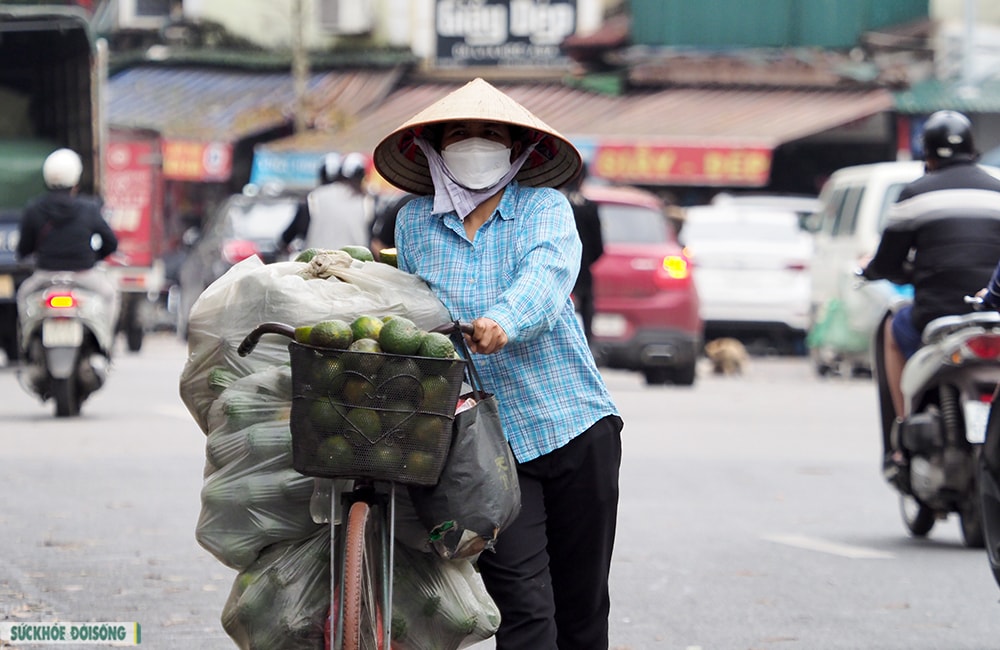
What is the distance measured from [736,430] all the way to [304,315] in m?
10.0

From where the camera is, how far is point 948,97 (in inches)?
1212

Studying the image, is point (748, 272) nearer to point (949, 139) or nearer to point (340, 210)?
point (340, 210)

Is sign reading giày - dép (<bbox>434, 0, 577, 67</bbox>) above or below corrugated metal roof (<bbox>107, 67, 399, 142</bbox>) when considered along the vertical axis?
above

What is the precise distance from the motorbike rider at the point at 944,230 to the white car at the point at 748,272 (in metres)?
13.6

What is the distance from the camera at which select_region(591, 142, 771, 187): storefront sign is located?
30.8m

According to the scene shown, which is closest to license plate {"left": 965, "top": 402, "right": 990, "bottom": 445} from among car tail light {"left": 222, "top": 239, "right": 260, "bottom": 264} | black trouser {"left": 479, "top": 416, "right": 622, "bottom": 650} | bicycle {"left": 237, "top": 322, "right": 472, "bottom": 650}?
black trouser {"left": 479, "top": 416, "right": 622, "bottom": 650}

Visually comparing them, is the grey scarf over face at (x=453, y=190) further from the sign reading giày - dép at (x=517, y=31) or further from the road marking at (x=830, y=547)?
the sign reading giày - dép at (x=517, y=31)

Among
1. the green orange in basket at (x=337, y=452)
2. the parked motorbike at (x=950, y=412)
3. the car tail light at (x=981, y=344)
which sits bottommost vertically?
the parked motorbike at (x=950, y=412)

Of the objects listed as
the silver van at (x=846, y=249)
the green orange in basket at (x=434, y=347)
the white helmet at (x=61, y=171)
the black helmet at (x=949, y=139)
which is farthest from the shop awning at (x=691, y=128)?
the green orange in basket at (x=434, y=347)

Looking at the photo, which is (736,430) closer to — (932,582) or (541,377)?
(932,582)

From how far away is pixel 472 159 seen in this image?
188 inches

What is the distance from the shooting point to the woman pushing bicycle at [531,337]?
469 cm

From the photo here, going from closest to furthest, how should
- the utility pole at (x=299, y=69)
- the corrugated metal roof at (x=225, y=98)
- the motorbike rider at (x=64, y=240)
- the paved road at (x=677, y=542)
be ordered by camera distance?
the paved road at (x=677, y=542)
the motorbike rider at (x=64, y=240)
the utility pole at (x=299, y=69)
the corrugated metal roof at (x=225, y=98)

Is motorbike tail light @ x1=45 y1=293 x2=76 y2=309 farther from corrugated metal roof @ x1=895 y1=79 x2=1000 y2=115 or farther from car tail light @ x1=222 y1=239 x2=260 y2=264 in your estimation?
corrugated metal roof @ x1=895 y1=79 x2=1000 y2=115
